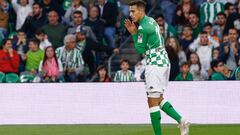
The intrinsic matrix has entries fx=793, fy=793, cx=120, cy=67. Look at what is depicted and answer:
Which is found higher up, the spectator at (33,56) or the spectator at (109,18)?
the spectator at (109,18)

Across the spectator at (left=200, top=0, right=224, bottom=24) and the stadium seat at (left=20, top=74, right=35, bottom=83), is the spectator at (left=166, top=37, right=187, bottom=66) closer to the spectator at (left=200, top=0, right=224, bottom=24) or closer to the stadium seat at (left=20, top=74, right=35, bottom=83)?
the spectator at (left=200, top=0, right=224, bottom=24)

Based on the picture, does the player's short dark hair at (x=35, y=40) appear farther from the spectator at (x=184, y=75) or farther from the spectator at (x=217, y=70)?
the spectator at (x=217, y=70)

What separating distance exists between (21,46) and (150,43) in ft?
27.0

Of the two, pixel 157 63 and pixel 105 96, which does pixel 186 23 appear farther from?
pixel 157 63

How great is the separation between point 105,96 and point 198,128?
249 centimetres

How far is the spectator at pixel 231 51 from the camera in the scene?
17.8 metres

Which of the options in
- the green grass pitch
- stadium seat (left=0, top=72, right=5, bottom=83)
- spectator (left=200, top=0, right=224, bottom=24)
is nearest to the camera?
the green grass pitch

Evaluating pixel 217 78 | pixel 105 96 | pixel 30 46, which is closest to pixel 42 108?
pixel 105 96

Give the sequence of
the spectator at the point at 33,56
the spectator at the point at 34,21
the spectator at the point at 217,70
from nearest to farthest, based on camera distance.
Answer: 1. the spectator at the point at 217,70
2. the spectator at the point at 33,56
3. the spectator at the point at 34,21

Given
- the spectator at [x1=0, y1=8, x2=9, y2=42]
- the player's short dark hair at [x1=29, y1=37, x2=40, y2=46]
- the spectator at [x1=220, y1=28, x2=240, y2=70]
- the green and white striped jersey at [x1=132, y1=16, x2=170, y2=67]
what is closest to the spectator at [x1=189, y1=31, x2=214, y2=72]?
the spectator at [x1=220, y1=28, x2=240, y2=70]

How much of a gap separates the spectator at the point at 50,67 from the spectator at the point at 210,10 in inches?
149

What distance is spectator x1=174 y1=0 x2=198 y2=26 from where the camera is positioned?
63.7ft

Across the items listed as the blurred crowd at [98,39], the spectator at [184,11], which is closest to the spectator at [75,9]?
the blurred crowd at [98,39]

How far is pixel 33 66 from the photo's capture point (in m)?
18.5
